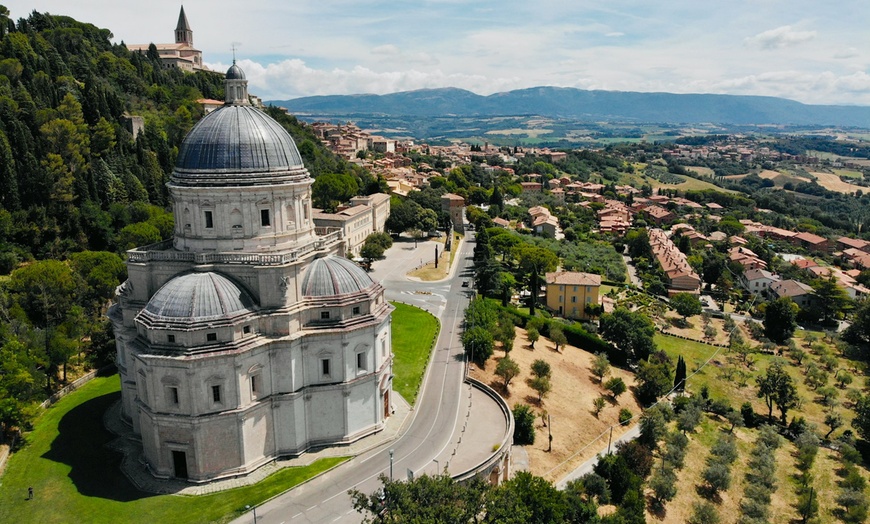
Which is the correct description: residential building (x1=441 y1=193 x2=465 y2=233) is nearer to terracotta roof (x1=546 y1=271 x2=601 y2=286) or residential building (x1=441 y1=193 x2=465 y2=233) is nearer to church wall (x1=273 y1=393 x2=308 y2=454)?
terracotta roof (x1=546 y1=271 x2=601 y2=286)

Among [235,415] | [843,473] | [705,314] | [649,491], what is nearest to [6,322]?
[235,415]

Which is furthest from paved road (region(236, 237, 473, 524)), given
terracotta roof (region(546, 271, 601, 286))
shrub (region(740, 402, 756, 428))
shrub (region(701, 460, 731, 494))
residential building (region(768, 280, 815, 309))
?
residential building (region(768, 280, 815, 309))

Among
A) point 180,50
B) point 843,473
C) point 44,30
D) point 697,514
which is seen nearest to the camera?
point 697,514

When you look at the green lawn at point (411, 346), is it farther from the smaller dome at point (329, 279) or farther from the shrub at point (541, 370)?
the smaller dome at point (329, 279)

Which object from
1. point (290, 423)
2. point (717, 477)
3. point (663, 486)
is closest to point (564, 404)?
point (663, 486)

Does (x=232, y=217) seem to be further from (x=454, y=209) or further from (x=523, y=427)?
(x=454, y=209)

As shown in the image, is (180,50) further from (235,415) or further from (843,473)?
(843,473)
